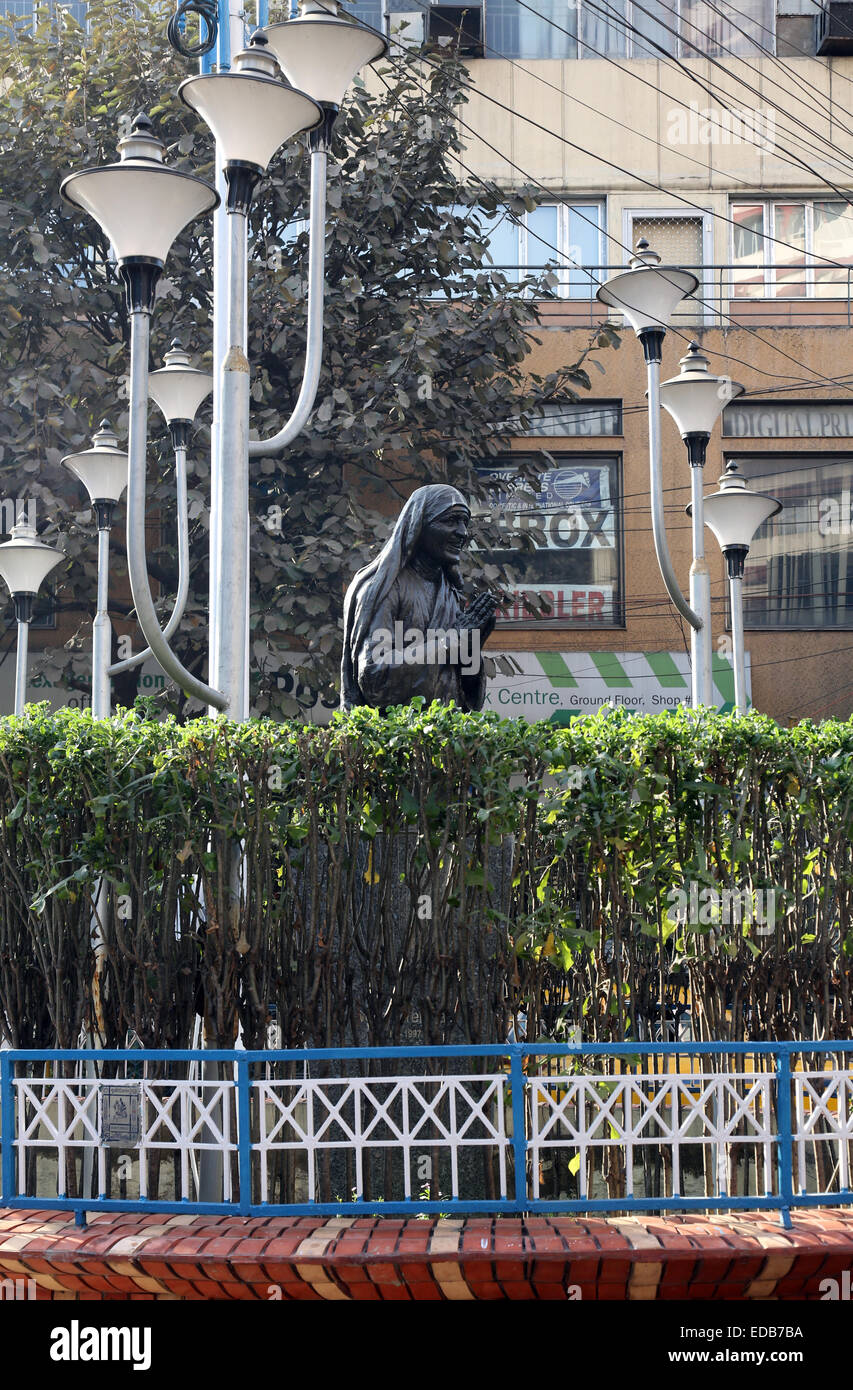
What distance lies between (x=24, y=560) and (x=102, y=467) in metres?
1.33

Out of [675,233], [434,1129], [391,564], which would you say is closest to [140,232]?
[391,564]

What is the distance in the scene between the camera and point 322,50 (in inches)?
302

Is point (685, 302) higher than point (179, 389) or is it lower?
higher

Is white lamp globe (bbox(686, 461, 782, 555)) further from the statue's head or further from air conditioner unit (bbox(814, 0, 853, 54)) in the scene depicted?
air conditioner unit (bbox(814, 0, 853, 54))

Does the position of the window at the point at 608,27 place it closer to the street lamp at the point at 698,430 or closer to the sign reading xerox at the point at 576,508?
the sign reading xerox at the point at 576,508

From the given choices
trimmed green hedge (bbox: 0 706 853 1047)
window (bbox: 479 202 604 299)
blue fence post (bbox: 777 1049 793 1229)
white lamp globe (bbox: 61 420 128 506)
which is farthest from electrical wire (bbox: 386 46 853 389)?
blue fence post (bbox: 777 1049 793 1229)

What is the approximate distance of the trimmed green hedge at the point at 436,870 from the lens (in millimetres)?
6430

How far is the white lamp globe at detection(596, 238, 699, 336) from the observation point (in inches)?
392

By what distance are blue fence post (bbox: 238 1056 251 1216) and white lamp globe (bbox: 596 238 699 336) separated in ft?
20.1

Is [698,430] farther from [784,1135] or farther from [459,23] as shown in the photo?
[459,23]

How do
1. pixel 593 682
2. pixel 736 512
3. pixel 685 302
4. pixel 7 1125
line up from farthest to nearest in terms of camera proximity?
1. pixel 685 302
2. pixel 593 682
3. pixel 736 512
4. pixel 7 1125

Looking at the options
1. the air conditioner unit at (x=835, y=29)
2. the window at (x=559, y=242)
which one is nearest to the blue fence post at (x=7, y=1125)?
the window at (x=559, y=242)

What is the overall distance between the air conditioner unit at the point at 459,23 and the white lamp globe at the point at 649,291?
17309 millimetres

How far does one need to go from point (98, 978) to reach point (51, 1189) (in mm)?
954
